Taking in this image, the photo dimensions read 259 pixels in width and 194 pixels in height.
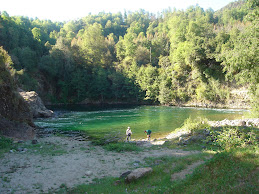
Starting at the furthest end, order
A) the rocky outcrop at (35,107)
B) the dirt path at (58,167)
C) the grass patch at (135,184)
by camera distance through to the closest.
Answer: the rocky outcrop at (35,107) → the dirt path at (58,167) → the grass patch at (135,184)

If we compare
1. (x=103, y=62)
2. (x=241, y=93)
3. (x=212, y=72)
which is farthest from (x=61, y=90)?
(x=241, y=93)

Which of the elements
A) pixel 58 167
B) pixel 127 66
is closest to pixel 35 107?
pixel 58 167

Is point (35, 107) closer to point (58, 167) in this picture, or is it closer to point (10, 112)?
point (10, 112)

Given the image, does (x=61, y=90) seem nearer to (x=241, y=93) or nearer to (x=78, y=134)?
(x=78, y=134)

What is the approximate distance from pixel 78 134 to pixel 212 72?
35960 mm

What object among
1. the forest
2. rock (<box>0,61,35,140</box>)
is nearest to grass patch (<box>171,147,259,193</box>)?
rock (<box>0,61,35,140</box>)

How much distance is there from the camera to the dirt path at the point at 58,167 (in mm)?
7820

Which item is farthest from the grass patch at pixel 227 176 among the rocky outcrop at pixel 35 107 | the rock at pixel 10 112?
the rocky outcrop at pixel 35 107

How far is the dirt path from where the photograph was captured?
7820 millimetres

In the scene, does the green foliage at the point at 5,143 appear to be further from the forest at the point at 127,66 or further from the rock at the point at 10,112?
the forest at the point at 127,66

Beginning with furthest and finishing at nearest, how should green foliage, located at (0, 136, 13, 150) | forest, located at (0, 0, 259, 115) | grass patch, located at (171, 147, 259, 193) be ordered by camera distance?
forest, located at (0, 0, 259, 115) < green foliage, located at (0, 136, 13, 150) < grass patch, located at (171, 147, 259, 193)

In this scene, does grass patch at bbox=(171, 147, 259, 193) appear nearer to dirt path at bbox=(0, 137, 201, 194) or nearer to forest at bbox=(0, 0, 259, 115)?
dirt path at bbox=(0, 137, 201, 194)

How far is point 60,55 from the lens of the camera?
60.3 meters

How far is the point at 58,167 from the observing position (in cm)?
1002
